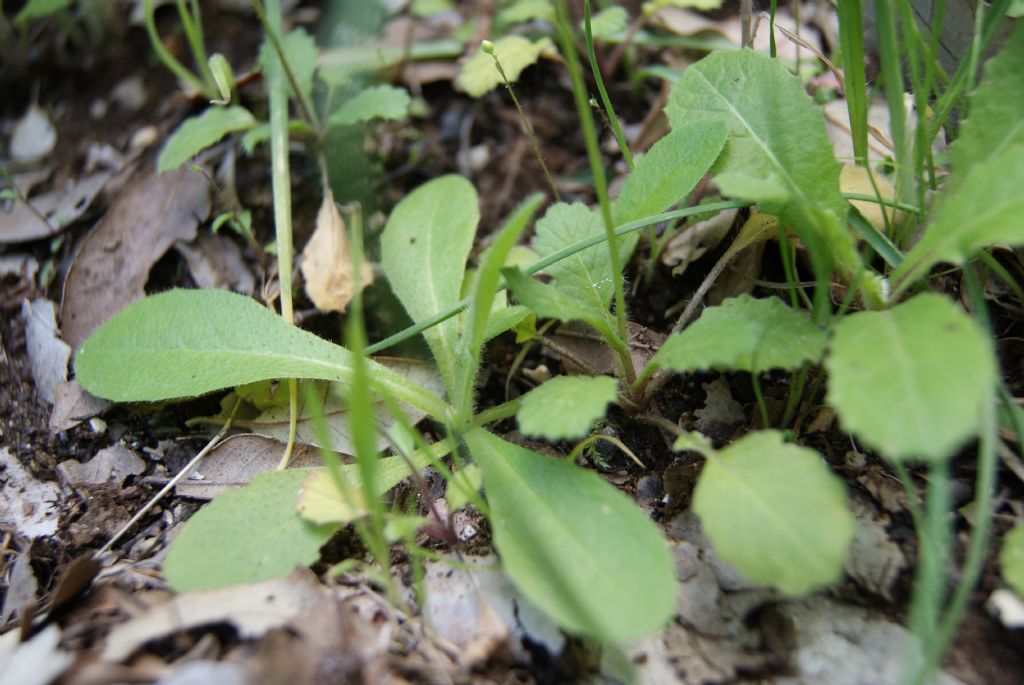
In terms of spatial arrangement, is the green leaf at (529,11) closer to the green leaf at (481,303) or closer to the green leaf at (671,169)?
the green leaf at (671,169)

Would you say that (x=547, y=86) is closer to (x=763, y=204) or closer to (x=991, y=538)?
(x=763, y=204)

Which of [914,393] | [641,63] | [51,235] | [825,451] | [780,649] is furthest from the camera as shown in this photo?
[641,63]

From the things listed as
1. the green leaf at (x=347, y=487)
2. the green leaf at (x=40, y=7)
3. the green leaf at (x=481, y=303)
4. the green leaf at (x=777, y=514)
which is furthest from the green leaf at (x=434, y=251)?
the green leaf at (x=40, y=7)

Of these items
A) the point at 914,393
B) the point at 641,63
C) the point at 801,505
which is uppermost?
the point at 641,63

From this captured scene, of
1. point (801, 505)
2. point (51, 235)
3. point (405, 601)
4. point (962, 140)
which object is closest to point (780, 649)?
point (801, 505)

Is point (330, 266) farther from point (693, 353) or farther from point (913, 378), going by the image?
point (913, 378)

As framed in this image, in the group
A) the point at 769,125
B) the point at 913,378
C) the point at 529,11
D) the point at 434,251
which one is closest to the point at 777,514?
the point at 913,378

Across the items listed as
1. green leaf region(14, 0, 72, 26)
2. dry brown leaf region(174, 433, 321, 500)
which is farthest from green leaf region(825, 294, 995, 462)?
green leaf region(14, 0, 72, 26)
